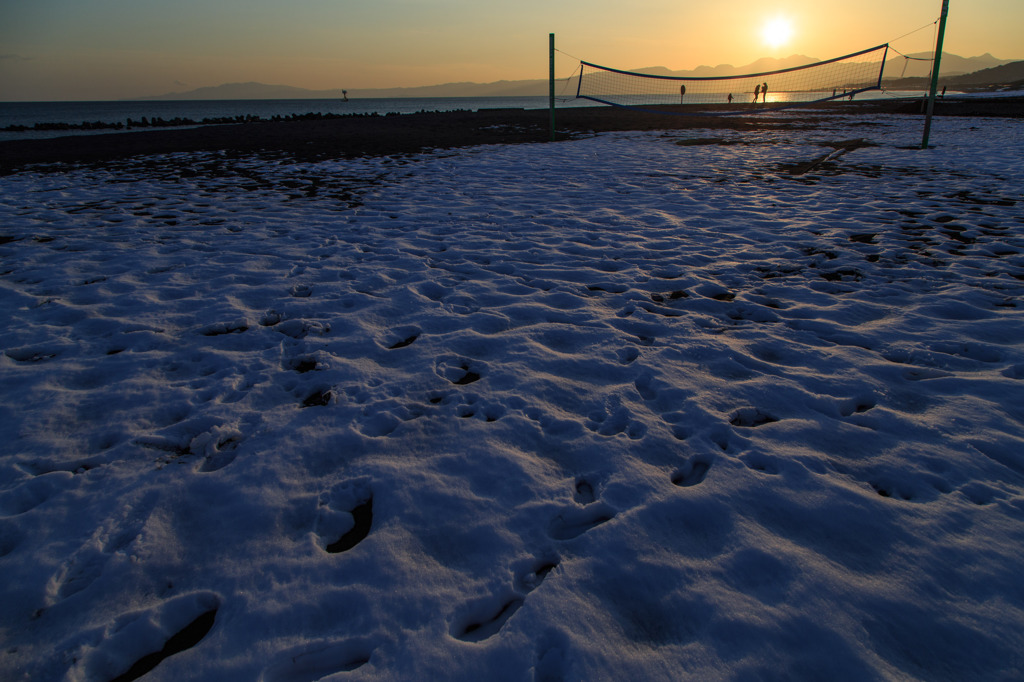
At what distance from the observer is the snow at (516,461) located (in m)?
1.42

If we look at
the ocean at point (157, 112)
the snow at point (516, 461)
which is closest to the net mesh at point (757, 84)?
the ocean at point (157, 112)

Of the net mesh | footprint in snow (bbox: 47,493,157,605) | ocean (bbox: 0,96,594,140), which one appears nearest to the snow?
footprint in snow (bbox: 47,493,157,605)

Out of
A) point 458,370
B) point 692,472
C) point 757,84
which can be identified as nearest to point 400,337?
point 458,370

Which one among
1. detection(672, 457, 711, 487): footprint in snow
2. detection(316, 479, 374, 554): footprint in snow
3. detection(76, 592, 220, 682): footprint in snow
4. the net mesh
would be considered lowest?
detection(76, 592, 220, 682): footprint in snow

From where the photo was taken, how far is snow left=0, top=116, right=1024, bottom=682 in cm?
142

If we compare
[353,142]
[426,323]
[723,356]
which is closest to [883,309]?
[723,356]

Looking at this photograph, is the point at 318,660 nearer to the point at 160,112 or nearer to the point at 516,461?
the point at 516,461

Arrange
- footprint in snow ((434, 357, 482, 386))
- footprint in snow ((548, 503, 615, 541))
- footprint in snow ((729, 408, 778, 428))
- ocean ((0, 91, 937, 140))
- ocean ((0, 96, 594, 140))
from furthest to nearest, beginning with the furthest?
ocean ((0, 96, 594, 140))
ocean ((0, 91, 937, 140))
footprint in snow ((434, 357, 482, 386))
footprint in snow ((729, 408, 778, 428))
footprint in snow ((548, 503, 615, 541))

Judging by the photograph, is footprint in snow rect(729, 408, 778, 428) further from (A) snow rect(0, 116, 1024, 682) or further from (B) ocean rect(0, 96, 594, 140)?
(B) ocean rect(0, 96, 594, 140)

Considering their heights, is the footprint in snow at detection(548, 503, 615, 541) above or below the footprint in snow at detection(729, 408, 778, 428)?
below

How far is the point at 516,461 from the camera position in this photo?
2.10m

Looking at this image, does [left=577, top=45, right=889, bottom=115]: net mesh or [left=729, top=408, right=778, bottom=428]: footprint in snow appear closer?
[left=729, top=408, right=778, bottom=428]: footprint in snow

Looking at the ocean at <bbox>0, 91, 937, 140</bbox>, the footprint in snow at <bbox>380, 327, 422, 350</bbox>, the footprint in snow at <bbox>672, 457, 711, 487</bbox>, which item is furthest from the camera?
the ocean at <bbox>0, 91, 937, 140</bbox>

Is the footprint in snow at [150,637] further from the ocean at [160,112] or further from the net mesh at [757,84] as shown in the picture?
the ocean at [160,112]
